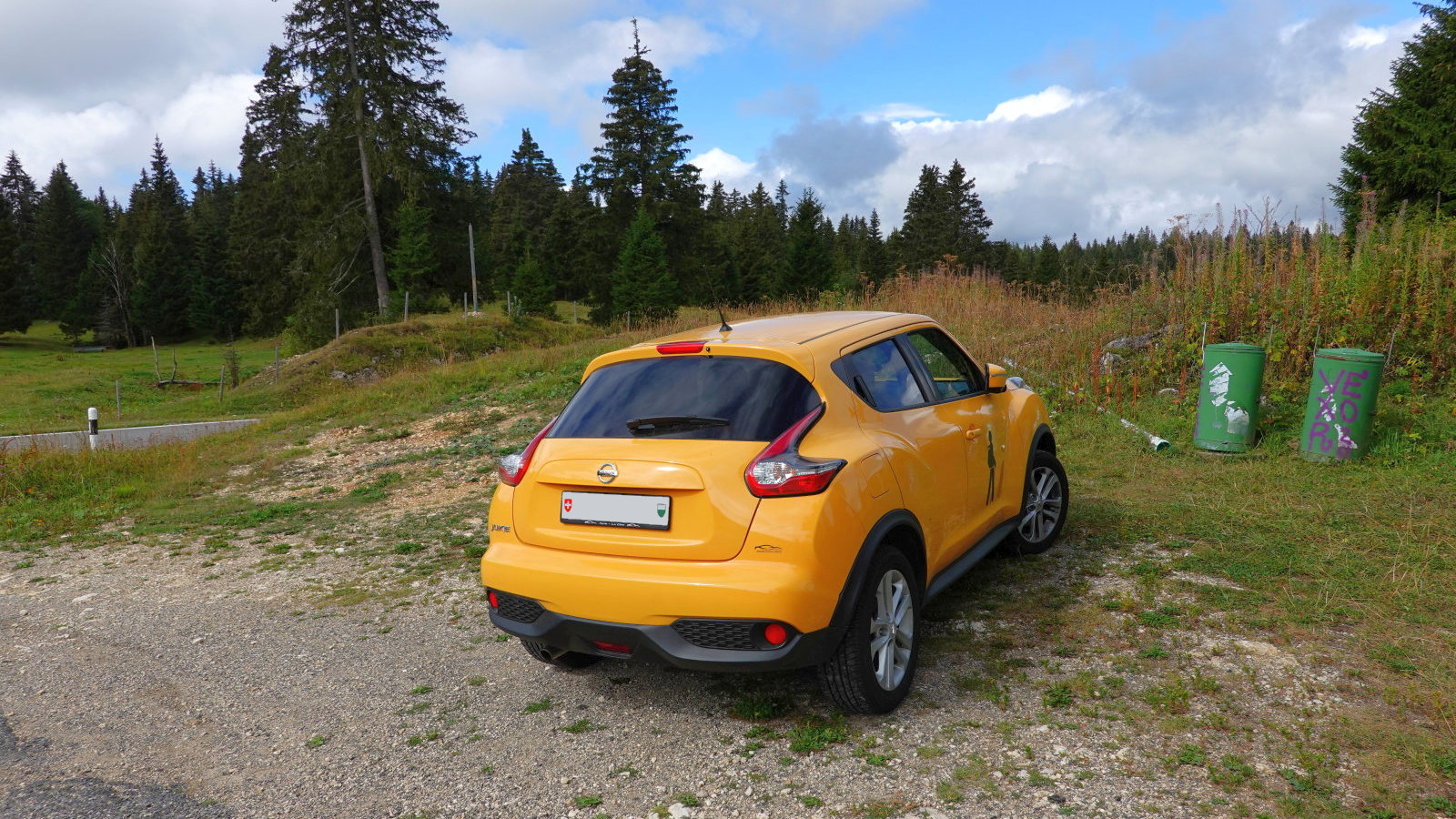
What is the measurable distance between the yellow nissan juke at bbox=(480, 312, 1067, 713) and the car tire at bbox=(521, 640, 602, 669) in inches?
0.5

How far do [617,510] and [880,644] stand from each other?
127 centimetres

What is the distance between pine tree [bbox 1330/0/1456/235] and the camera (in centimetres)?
1950

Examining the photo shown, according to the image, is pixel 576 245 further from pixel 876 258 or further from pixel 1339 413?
pixel 1339 413

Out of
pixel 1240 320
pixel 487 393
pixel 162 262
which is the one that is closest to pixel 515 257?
pixel 162 262

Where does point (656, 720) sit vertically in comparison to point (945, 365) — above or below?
below

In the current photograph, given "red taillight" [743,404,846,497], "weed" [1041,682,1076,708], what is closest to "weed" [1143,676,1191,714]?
"weed" [1041,682,1076,708]

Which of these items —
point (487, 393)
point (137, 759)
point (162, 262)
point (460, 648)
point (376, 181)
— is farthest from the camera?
point (162, 262)

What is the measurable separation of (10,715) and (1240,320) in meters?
11.7

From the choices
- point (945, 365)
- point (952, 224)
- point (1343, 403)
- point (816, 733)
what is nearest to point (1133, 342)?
point (1343, 403)

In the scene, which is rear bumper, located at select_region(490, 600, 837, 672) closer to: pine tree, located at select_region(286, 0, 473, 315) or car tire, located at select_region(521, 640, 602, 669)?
car tire, located at select_region(521, 640, 602, 669)

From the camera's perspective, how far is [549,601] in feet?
11.3

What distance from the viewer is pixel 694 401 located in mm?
3545

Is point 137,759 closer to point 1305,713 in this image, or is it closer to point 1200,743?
point 1200,743

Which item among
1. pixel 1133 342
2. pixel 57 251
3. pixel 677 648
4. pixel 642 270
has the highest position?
pixel 57 251
